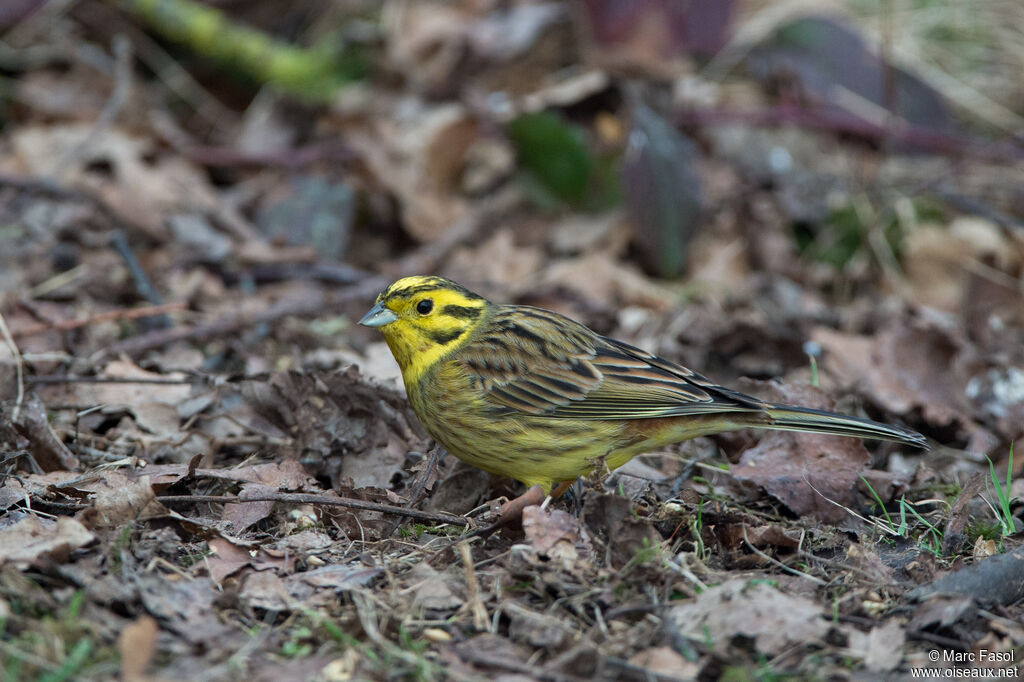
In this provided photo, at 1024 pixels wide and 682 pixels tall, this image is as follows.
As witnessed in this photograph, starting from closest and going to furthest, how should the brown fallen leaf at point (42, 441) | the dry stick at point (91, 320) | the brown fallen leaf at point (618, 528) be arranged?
1. the brown fallen leaf at point (618, 528)
2. the brown fallen leaf at point (42, 441)
3. the dry stick at point (91, 320)

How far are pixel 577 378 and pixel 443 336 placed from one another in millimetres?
635

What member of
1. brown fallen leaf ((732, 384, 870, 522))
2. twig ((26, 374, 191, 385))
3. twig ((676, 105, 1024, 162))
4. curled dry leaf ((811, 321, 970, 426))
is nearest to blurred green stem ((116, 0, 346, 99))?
twig ((676, 105, 1024, 162))

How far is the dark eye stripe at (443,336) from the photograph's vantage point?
4.75 m

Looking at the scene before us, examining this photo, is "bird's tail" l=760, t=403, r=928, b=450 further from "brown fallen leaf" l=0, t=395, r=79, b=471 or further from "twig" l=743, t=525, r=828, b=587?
"brown fallen leaf" l=0, t=395, r=79, b=471

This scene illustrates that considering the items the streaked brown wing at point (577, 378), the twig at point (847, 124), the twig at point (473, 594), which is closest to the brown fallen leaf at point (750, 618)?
the twig at point (473, 594)

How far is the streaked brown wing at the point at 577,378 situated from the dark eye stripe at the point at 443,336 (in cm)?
9

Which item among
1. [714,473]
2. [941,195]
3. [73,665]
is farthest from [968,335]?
[73,665]

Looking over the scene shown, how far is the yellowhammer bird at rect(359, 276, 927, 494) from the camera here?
4387 mm

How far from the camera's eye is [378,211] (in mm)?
7434

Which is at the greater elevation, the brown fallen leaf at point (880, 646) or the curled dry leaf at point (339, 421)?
the curled dry leaf at point (339, 421)

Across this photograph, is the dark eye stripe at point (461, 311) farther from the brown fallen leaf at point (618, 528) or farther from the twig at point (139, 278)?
the twig at point (139, 278)

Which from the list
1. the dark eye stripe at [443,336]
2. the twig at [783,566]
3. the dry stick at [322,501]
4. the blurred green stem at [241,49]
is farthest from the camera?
the blurred green stem at [241,49]

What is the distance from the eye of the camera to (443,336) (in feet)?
15.7

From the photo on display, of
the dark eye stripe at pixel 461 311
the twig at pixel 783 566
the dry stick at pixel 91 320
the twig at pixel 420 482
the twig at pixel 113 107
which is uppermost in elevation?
the twig at pixel 113 107
